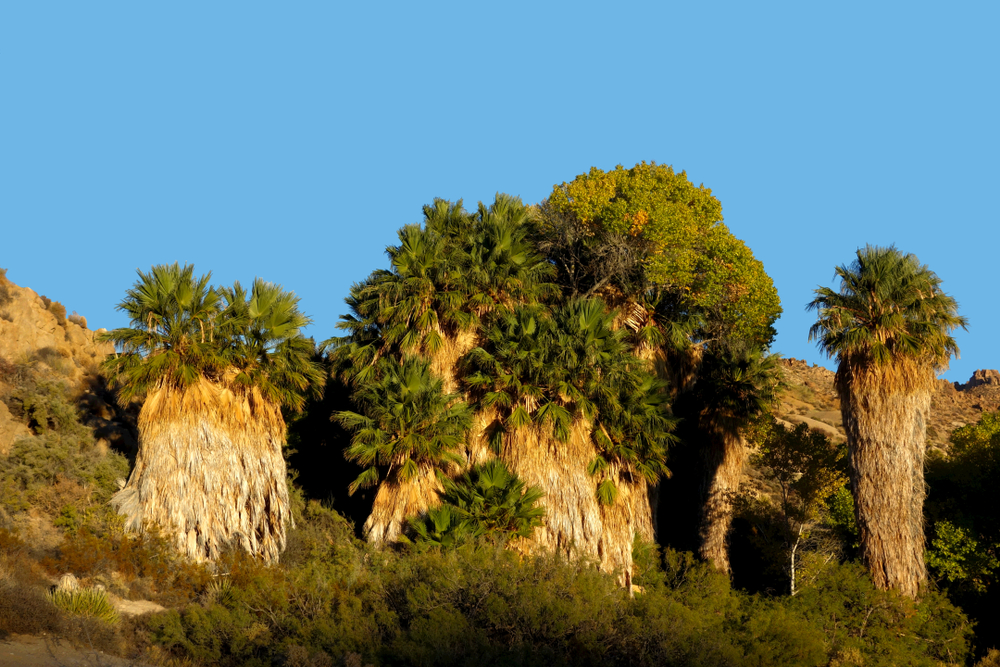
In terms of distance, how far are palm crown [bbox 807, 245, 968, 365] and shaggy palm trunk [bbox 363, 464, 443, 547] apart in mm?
12717

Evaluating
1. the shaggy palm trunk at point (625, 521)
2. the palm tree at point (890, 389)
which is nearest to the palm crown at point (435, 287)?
the shaggy palm trunk at point (625, 521)

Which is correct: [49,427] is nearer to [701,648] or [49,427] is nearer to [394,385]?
[394,385]

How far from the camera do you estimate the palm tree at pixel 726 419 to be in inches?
1502

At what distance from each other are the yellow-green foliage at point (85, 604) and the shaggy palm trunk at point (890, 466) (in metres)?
21.0

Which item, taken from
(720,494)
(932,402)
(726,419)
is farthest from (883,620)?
Result: (932,402)

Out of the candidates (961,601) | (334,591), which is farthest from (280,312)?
(961,601)

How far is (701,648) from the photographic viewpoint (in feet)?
79.7

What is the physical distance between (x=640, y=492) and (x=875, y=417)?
8.04 metres

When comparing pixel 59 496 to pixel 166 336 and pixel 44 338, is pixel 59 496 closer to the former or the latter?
pixel 166 336

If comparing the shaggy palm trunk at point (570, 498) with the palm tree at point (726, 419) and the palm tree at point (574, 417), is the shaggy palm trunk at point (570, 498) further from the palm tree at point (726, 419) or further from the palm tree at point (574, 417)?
the palm tree at point (726, 419)

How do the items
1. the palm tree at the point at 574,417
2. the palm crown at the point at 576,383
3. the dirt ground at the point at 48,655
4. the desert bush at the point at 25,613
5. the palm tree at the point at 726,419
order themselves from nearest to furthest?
the dirt ground at the point at 48,655 < the desert bush at the point at 25,613 < the palm tree at the point at 574,417 < the palm crown at the point at 576,383 < the palm tree at the point at 726,419

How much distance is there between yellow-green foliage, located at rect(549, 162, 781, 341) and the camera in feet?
127

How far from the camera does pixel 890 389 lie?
32719mm

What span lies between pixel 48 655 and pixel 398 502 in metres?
12.6
